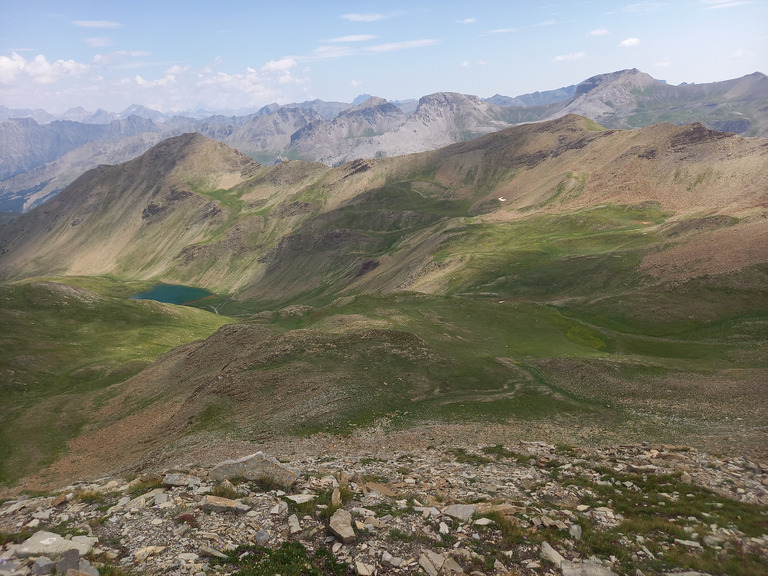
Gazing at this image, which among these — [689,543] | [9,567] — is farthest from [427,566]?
[9,567]

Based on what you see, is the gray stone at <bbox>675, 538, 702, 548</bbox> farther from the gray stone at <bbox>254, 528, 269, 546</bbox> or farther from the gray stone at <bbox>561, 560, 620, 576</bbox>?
the gray stone at <bbox>254, 528, 269, 546</bbox>

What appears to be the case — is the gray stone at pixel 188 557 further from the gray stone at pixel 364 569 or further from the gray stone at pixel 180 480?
the gray stone at pixel 180 480

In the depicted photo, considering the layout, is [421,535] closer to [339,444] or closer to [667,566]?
[667,566]

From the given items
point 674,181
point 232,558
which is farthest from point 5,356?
point 674,181

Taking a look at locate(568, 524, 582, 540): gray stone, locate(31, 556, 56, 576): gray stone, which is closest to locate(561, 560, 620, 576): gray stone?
locate(568, 524, 582, 540): gray stone

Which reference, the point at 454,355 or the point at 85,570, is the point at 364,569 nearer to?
the point at 85,570

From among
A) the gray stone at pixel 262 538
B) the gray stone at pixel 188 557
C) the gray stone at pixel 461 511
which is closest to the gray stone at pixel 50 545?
the gray stone at pixel 188 557
